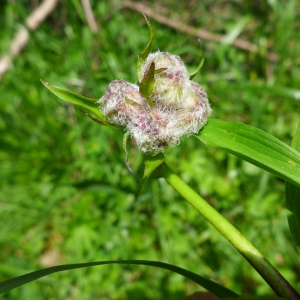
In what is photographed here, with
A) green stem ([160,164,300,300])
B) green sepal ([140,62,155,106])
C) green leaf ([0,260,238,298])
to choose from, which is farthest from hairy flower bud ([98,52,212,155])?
green leaf ([0,260,238,298])

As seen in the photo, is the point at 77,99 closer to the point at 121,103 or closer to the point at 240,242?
the point at 121,103

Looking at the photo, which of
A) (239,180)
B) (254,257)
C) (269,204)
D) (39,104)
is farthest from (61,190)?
(254,257)

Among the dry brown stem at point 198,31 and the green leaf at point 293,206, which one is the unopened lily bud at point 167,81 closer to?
the green leaf at point 293,206

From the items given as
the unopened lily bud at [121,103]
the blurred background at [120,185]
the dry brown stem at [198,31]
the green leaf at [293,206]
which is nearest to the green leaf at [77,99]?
the unopened lily bud at [121,103]

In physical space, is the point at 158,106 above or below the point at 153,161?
above

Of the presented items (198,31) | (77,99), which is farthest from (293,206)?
(198,31)
